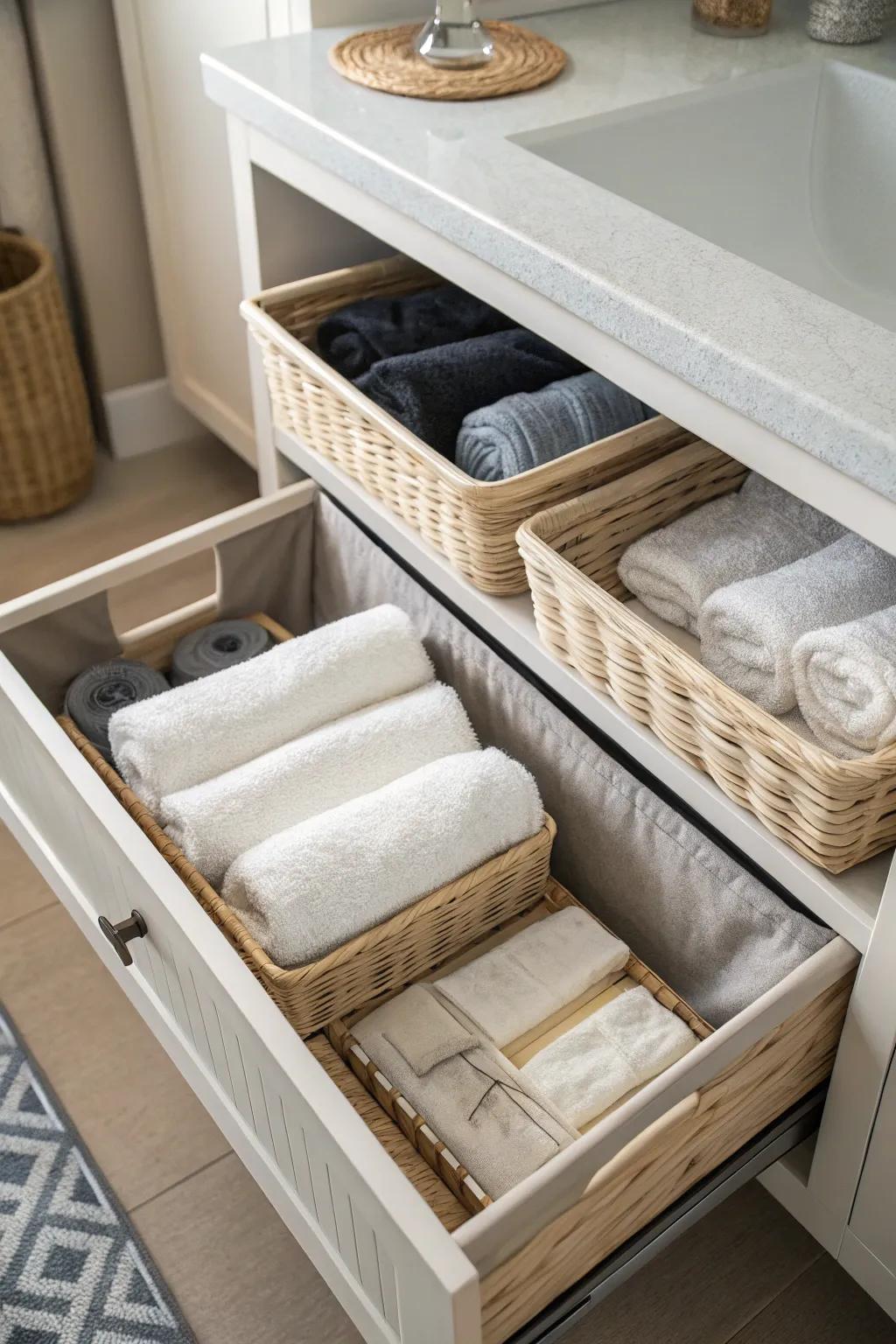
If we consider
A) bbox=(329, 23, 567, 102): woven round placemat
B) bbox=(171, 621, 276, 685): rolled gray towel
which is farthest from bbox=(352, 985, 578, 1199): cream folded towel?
bbox=(329, 23, 567, 102): woven round placemat

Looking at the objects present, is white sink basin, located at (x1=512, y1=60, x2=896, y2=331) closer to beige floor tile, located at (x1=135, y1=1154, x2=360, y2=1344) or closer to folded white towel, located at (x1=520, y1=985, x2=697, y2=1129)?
folded white towel, located at (x1=520, y1=985, x2=697, y2=1129)

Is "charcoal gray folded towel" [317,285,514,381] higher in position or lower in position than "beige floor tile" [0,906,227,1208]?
higher

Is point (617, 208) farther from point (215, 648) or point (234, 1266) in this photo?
point (234, 1266)

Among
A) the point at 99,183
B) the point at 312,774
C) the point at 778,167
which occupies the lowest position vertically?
the point at 312,774

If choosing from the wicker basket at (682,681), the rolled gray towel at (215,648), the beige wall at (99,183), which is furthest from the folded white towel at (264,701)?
the beige wall at (99,183)

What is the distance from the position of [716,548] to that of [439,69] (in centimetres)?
47

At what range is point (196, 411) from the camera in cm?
186

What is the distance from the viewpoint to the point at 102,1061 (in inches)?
48.1

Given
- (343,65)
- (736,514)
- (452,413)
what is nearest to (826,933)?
(736,514)

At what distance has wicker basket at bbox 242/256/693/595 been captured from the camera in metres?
0.95

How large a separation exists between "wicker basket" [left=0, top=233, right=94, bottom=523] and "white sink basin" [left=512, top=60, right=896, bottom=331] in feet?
3.08

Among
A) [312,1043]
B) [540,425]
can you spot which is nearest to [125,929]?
[312,1043]

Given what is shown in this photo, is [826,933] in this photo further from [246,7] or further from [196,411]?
[196,411]

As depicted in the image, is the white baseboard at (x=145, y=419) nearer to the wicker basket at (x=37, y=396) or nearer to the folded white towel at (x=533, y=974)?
the wicker basket at (x=37, y=396)
